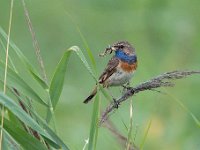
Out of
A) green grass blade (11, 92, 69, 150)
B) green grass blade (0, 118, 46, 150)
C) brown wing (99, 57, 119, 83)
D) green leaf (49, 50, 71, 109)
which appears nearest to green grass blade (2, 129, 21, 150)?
green grass blade (0, 118, 46, 150)

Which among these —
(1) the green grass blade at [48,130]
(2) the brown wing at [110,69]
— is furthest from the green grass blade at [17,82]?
(2) the brown wing at [110,69]

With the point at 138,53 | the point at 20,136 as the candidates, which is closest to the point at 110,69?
the point at 138,53

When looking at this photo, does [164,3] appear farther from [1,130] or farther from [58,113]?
[1,130]

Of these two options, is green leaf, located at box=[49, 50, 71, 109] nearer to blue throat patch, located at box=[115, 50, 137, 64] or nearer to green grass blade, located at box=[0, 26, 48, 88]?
green grass blade, located at box=[0, 26, 48, 88]

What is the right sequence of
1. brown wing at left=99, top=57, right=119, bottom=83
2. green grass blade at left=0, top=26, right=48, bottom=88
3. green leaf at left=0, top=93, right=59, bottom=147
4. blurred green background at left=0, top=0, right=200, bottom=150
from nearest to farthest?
green leaf at left=0, top=93, right=59, bottom=147, green grass blade at left=0, top=26, right=48, bottom=88, brown wing at left=99, top=57, right=119, bottom=83, blurred green background at left=0, top=0, right=200, bottom=150

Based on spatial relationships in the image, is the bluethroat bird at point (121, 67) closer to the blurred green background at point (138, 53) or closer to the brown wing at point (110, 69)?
the brown wing at point (110, 69)

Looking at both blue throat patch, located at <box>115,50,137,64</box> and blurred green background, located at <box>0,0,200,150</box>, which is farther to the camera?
blurred green background, located at <box>0,0,200,150</box>
